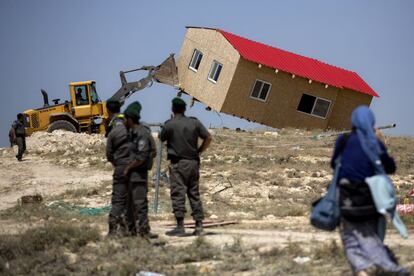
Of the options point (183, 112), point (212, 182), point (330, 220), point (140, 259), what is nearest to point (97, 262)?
point (140, 259)

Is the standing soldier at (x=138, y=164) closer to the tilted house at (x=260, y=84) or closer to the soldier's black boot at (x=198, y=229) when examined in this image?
the soldier's black boot at (x=198, y=229)

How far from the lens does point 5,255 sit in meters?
8.58

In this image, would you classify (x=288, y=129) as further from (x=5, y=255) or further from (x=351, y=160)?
(x=351, y=160)

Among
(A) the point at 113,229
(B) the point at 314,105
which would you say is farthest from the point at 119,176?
(B) the point at 314,105

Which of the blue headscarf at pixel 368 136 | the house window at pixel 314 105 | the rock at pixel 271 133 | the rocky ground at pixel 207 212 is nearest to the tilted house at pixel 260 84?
the house window at pixel 314 105

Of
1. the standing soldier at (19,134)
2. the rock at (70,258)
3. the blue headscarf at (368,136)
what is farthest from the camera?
the standing soldier at (19,134)

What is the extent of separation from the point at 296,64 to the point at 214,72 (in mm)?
4100

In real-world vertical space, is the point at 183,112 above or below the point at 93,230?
above

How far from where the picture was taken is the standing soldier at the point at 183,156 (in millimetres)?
8930

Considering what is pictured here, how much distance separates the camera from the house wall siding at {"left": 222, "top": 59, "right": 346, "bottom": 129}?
97.9ft

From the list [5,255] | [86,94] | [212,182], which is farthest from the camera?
[86,94]

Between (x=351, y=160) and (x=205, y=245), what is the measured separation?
112 inches

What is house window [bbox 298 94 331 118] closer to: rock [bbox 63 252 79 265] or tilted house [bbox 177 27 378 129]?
tilted house [bbox 177 27 378 129]

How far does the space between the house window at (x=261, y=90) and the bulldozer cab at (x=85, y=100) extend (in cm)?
682
